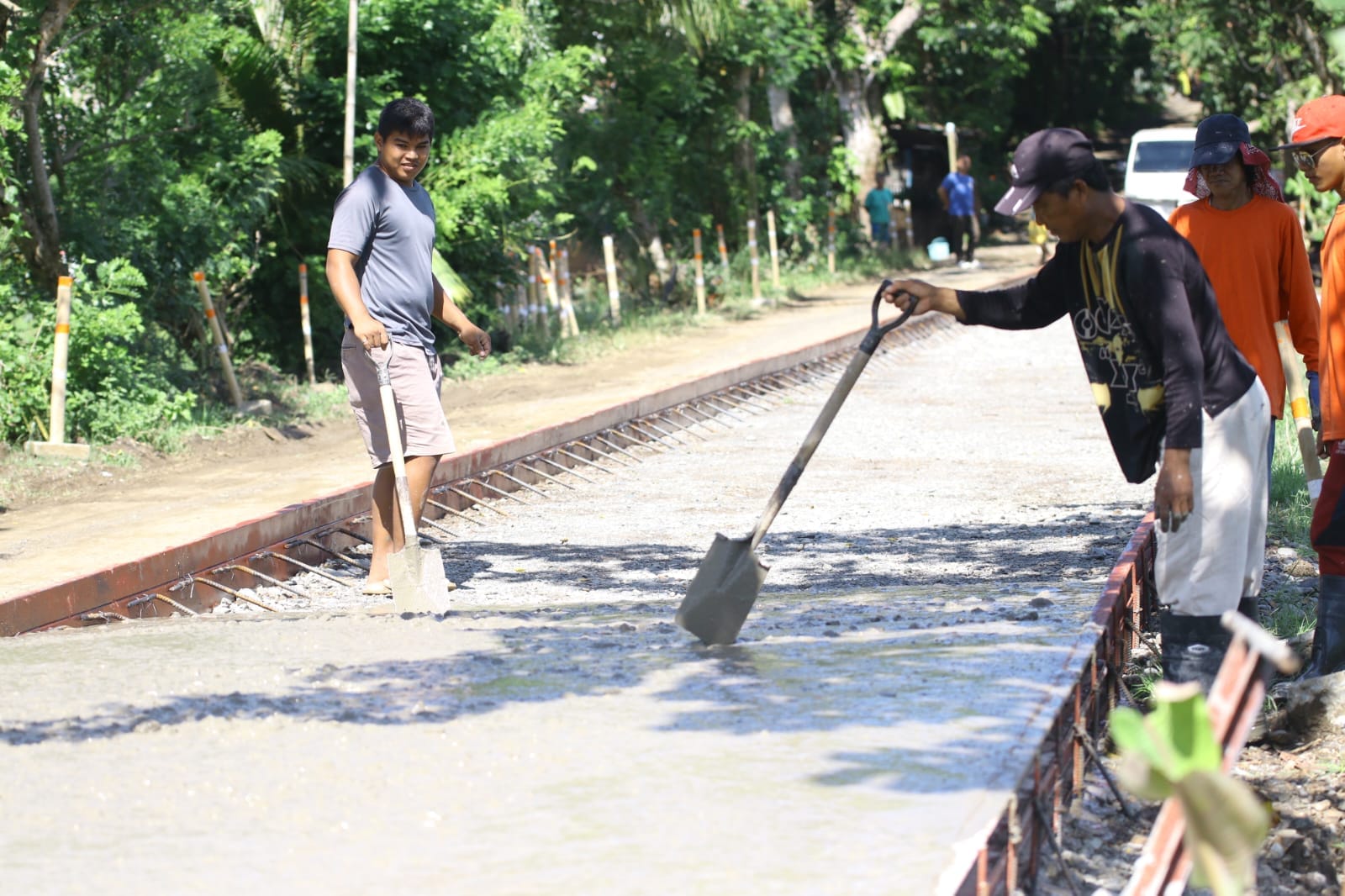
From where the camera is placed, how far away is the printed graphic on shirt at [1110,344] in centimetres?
413

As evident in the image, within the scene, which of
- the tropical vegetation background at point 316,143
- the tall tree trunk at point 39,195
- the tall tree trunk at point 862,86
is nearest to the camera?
the tall tree trunk at point 39,195

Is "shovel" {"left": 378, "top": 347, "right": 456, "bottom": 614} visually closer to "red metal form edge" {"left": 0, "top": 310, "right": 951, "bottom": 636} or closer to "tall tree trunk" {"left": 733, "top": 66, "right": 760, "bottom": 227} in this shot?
"red metal form edge" {"left": 0, "top": 310, "right": 951, "bottom": 636}

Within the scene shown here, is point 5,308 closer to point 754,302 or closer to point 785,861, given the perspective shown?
point 785,861

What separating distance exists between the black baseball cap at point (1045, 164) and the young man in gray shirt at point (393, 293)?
8.50 feet

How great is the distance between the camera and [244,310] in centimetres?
1541

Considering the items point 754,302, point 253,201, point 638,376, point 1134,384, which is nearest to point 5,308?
point 253,201

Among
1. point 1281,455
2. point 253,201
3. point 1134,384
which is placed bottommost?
point 1281,455

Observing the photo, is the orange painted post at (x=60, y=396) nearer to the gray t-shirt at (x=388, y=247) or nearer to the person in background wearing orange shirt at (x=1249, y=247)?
the gray t-shirt at (x=388, y=247)

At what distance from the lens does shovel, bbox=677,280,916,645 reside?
4.64m

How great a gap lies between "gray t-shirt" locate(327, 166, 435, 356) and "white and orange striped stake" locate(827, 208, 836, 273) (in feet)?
77.3

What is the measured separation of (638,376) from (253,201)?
13.4 ft

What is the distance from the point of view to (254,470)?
408 inches

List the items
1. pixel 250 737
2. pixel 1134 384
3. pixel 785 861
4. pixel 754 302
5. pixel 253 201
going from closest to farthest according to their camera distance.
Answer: pixel 785 861, pixel 250 737, pixel 1134 384, pixel 253 201, pixel 754 302

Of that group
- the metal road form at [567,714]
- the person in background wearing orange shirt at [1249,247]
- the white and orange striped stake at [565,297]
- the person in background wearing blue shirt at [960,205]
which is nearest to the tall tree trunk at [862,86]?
the person in background wearing blue shirt at [960,205]
